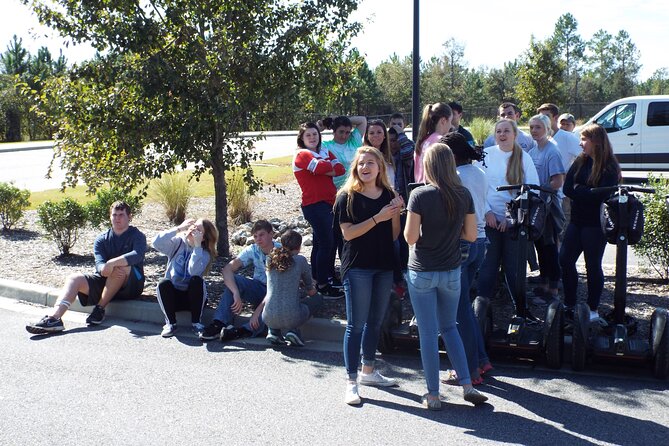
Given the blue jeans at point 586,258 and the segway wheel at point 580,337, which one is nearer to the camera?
the segway wheel at point 580,337

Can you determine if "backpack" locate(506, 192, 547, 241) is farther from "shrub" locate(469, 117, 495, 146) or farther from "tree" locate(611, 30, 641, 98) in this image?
"tree" locate(611, 30, 641, 98)

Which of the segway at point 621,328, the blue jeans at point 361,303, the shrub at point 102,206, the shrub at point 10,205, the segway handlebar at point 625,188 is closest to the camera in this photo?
the blue jeans at point 361,303

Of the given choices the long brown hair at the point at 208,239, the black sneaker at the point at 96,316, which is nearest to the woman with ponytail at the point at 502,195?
the long brown hair at the point at 208,239

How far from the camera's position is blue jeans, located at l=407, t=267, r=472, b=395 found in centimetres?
493

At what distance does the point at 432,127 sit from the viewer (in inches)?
259

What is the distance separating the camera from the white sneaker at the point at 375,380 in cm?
552

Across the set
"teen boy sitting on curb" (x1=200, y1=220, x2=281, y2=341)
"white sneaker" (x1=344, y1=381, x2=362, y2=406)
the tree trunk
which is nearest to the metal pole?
the tree trunk

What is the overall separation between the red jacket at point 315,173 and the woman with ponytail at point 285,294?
1.13 m

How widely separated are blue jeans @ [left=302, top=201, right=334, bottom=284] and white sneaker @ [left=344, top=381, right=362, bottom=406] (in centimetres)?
253

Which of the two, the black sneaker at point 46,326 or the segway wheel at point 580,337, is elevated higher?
the segway wheel at point 580,337

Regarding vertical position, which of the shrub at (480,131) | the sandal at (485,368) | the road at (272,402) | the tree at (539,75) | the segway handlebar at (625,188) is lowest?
the road at (272,402)

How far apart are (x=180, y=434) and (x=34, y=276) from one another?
5036mm

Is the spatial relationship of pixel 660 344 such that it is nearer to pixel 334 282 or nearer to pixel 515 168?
pixel 515 168

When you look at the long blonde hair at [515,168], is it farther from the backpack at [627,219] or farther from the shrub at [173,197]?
the shrub at [173,197]
